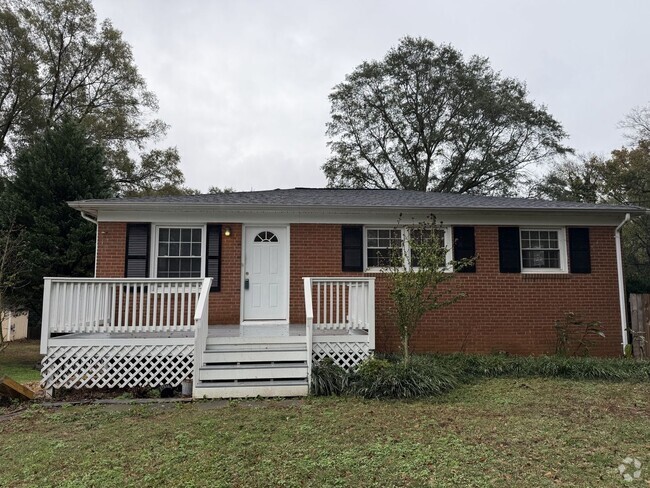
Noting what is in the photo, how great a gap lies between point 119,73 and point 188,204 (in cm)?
1724

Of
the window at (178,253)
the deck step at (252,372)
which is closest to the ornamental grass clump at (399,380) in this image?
the deck step at (252,372)

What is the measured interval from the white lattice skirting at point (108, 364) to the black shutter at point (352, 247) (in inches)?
144

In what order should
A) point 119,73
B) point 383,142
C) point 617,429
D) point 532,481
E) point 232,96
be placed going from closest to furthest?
point 532,481 → point 617,429 → point 232,96 → point 119,73 → point 383,142

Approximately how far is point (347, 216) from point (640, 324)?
7049mm

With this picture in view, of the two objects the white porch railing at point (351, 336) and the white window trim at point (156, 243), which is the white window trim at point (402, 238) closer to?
the white porch railing at point (351, 336)

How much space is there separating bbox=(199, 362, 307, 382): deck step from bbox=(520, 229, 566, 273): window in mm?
5713

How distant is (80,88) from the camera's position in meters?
20.6

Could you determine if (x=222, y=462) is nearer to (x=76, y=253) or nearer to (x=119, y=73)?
(x=76, y=253)

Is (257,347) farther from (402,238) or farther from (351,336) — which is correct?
(402,238)

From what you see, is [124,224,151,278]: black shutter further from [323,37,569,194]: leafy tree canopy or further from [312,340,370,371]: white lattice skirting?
[323,37,569,194]: leafy tree canopy

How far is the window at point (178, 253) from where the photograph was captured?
8406mm

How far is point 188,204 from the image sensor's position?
8062 millimetres

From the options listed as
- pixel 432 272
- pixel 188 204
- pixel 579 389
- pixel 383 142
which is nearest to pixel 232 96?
pixel 383 142

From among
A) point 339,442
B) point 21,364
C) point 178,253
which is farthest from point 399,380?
point 21,364
